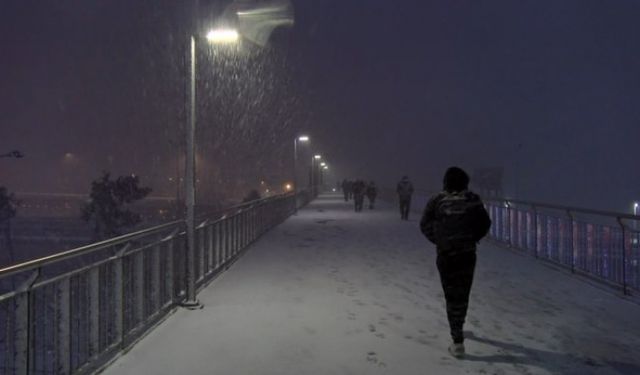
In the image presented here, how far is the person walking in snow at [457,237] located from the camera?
5.05m

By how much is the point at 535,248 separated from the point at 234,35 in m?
7.76

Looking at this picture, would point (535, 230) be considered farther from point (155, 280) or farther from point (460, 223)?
point (155, 280)

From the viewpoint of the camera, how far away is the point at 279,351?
5.26 m

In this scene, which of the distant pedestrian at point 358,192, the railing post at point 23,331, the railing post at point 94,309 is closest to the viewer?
the railing post at point 23,331

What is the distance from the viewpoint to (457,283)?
5.12 metres

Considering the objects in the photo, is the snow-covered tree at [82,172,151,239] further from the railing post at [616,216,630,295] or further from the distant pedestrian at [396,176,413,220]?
the railing post at [616,216,630,295]

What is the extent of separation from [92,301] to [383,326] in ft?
10.0

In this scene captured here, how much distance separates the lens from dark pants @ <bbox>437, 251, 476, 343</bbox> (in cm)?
508

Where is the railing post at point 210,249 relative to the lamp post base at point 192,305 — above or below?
above

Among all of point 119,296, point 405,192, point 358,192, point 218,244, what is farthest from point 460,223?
point 358,192

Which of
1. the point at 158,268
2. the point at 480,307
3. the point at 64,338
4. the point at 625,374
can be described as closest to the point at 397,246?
the point at 480,307

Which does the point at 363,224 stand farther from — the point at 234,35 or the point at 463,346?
the point at 463,346

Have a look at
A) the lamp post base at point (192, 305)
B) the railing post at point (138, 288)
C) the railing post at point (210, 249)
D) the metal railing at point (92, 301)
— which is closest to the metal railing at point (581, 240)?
the lamp post base at point (192, 305)

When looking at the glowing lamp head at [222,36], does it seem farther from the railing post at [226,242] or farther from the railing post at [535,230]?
the railing post at [535,230]
